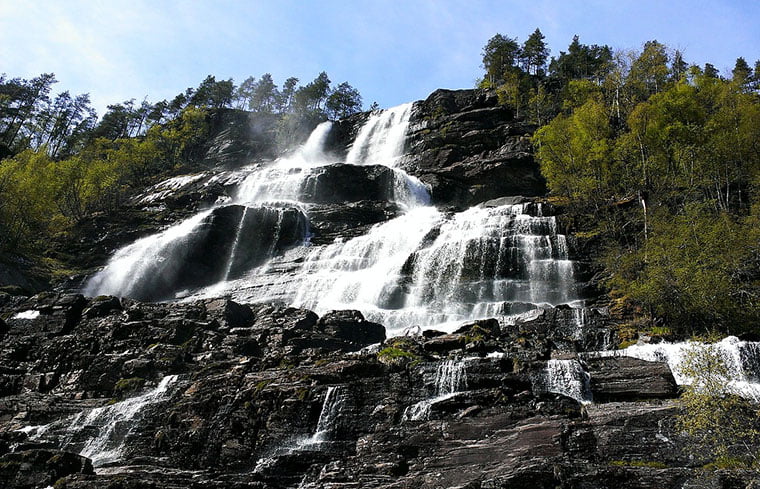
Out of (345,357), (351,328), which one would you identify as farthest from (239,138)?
(345,357)

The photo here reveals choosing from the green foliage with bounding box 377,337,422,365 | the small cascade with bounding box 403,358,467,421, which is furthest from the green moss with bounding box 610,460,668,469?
the green foliage with bounding box 377,337,422,365

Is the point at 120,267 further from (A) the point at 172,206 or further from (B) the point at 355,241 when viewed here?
(B) the point at 355,241

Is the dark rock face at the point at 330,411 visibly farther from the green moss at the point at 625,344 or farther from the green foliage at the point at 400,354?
the green moss at the point at 625,344

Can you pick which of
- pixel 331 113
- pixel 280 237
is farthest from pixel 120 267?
pixel 331 113

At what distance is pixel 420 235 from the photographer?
1393 inches

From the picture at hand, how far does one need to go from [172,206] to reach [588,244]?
36618 millimetres

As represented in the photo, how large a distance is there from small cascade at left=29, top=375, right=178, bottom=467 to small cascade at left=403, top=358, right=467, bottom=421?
30.5 ft

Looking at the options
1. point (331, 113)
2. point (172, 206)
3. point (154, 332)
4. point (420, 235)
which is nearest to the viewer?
point (154, 332)

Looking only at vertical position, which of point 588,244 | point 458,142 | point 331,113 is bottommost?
point 588,244

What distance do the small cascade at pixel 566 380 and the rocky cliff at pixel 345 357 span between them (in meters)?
0.06

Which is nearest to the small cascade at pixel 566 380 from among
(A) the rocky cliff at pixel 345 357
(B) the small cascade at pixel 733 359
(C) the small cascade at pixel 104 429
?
(A) the rocky cliff at pixel 345 357

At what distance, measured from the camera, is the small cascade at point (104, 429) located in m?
17.0

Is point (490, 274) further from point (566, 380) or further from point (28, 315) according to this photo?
point (28, 315)

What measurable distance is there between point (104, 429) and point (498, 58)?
207 feet
